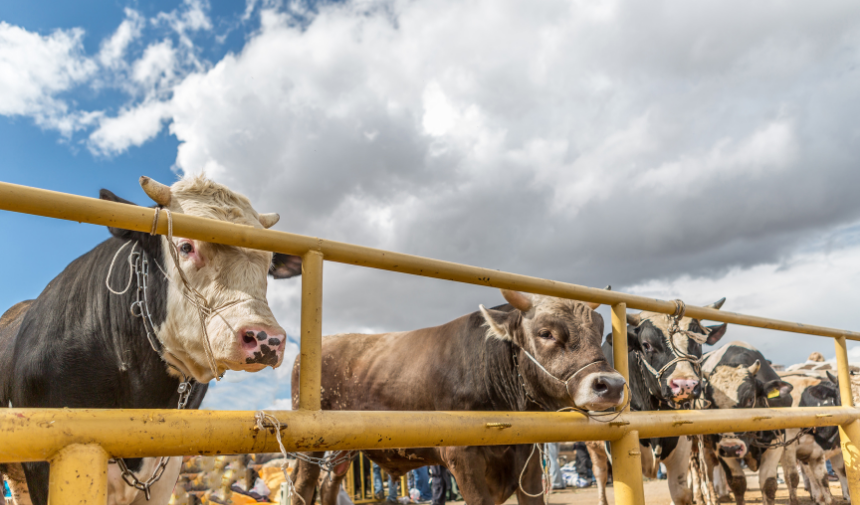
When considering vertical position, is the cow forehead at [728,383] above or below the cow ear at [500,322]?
below

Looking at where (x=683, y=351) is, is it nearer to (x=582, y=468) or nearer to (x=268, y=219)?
(x=268, y=219)

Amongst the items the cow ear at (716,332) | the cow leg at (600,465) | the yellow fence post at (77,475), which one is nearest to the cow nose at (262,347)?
the yellow fence post at (77,475)

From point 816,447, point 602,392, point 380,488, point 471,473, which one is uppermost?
point 602,392

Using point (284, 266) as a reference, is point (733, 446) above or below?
below

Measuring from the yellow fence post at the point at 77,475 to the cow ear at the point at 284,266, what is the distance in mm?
1462

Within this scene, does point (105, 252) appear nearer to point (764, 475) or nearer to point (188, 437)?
point (188, 437)

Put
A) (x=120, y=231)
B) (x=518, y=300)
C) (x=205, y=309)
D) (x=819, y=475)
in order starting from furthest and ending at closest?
(x=819, y=475), (x=518, y=300), (x=120, y=231), (x=205, y=309)

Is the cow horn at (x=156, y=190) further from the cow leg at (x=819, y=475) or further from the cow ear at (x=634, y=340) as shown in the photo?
the cow leg at (x=819, y=475)

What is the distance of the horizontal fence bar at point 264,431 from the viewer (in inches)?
45.2

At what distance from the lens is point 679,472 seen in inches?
216

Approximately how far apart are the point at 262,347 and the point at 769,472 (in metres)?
7.57

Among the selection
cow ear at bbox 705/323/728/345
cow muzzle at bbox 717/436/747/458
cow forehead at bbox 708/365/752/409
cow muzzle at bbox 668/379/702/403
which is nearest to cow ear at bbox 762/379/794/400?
cow forehead at bbox 708/365/752/409

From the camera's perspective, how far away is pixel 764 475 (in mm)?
7266

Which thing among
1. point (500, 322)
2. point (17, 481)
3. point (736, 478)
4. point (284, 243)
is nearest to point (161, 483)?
point (17, 481)
